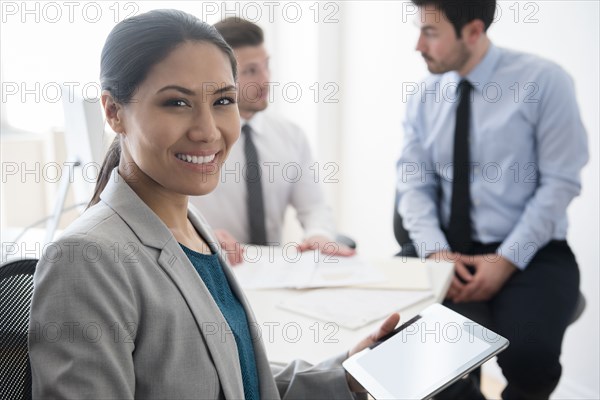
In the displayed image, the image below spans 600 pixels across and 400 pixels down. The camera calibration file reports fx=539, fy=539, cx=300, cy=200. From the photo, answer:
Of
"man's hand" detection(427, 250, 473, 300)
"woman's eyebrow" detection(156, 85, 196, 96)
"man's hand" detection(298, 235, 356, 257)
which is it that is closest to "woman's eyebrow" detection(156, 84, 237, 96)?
"woman's eyebrow" detection(156, 85, 196, 96)

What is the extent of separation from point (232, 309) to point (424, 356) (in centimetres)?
35

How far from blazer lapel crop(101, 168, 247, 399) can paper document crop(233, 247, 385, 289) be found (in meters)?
0.58

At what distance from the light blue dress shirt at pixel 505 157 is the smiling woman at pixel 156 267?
3.30 ft

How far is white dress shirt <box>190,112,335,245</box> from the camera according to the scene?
2.12 m

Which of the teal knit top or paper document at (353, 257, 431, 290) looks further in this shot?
paper document at (353, 257, 431, 290)

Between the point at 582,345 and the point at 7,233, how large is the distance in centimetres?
229

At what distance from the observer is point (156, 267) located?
79 centimetres

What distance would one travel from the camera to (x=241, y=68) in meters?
2.10

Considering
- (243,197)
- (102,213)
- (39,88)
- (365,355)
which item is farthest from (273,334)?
(39,88)

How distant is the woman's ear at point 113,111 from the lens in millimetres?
879

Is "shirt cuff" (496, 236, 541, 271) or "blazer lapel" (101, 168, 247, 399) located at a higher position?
"blazer lapel" (101, 168, 247, 399)

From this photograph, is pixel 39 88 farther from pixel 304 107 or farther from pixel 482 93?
pixel 482 93

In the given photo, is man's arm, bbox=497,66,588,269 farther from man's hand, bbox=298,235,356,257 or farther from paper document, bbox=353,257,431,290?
man's hand, bbox=298,235,356,257

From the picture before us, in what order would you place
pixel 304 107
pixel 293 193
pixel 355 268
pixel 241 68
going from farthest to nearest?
pixel 304 107 < pixel 293 193 < pixel 241 68 < pixel 355 268
